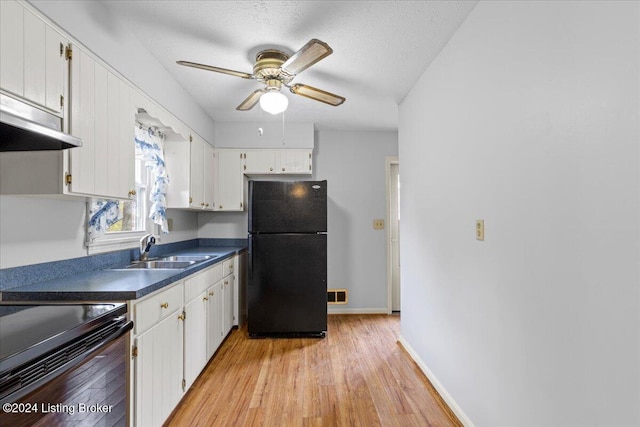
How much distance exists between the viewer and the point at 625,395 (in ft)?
3.03

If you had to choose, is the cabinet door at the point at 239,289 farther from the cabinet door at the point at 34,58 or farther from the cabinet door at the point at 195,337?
the cabinet door at the point at 34,58

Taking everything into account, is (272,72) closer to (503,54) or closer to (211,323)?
(503,54)

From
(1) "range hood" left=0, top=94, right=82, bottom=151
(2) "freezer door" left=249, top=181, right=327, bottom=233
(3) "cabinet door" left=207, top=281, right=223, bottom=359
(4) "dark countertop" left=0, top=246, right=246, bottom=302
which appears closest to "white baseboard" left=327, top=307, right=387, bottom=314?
(2) "freezer door" left=249, top=181, right=327, bottom=233

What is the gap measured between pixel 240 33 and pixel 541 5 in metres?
1.58

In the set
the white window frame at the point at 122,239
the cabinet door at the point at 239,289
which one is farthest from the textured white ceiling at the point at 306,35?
the cabinet door at the point at 239,289

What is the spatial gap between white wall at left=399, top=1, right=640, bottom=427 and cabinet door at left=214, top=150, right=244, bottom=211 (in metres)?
2.34

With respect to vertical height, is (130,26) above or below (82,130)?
above

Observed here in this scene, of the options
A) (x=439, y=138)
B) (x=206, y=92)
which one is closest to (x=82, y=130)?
(x=206, y=92)

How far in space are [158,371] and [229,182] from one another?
2.38m

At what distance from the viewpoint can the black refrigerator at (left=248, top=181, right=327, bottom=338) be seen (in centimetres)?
330

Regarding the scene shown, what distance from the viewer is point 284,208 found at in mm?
3348

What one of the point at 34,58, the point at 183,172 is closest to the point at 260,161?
the point at 183,172

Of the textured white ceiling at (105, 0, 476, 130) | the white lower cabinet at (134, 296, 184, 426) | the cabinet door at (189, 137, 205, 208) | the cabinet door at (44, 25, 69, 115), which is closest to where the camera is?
the cabinet door at (44, 25, 69, 115)

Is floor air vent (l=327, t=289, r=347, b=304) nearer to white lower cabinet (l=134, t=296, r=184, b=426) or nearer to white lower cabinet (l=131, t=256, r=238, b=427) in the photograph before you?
white lower cabinet (l=131, t=256, r=238, b=427)
